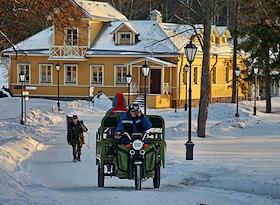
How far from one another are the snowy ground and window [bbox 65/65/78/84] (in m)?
21.3

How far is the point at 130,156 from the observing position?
13.2 m

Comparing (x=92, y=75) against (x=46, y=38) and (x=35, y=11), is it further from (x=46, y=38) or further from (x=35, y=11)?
(x=35, y=11)

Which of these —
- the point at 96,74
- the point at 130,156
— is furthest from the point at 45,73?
the point at 130,156

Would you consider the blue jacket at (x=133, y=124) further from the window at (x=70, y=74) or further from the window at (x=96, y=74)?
the window at (x=70, y=74)

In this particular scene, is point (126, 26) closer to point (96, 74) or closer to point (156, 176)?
point (96, 74)

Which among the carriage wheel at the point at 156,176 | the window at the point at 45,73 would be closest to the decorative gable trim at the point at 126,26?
the window at the point at 45,73

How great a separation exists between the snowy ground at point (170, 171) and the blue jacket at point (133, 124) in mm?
1213

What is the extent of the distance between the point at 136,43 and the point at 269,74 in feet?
47.2

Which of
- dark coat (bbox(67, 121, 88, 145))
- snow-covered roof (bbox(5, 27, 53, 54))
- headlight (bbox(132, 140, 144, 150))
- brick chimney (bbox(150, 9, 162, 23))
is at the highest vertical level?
brick chimney (bbox(150, 9, 162, 23))

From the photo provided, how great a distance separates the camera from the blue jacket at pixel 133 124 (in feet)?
44.1

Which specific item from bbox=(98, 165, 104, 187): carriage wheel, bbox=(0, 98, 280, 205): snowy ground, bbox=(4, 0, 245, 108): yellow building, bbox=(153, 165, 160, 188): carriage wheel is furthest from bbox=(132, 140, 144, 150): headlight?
bbox=(4, 0, 245, 108): yellow building

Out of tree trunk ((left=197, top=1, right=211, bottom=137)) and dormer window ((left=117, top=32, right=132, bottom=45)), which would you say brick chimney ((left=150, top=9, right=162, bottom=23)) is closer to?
dormer window ((left=117, top=32, right=132, bottom=45))

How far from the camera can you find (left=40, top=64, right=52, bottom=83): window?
5869 centimetres

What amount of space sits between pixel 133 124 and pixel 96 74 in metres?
44.3
